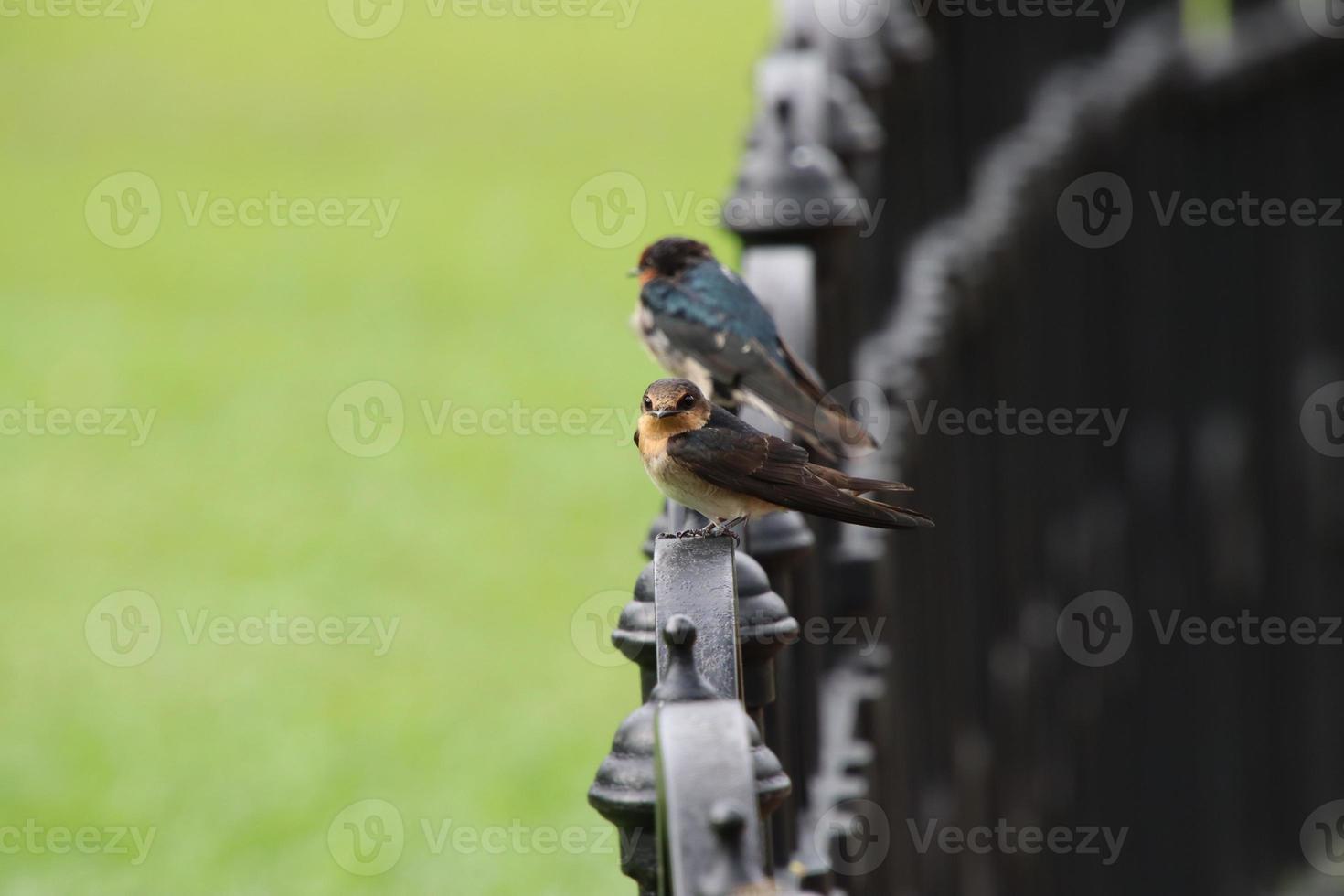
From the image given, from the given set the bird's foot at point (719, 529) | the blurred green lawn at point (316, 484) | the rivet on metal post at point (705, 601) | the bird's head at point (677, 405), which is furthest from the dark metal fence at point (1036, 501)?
the blurred green lawn at point (316, 484)

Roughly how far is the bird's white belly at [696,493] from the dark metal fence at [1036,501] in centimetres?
24

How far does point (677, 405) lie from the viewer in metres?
2.38

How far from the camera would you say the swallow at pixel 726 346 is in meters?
3.34

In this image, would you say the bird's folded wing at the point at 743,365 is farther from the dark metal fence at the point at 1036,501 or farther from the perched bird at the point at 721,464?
the perched bird at the point at 721,464

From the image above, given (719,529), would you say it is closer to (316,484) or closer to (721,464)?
(721,464)

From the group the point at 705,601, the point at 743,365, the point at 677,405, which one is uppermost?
the point at 743,365

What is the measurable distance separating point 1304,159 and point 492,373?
7.81 m

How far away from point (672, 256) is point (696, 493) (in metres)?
1.44

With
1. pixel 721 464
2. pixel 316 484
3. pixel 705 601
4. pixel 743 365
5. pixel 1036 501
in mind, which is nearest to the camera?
pixel 705 601

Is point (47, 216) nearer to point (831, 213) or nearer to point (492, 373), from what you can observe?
point (492, 373)

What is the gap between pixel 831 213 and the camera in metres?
3.43

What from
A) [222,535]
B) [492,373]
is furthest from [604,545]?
[492,373]

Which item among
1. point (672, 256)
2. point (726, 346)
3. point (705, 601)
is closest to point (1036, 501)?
point (672, 256)

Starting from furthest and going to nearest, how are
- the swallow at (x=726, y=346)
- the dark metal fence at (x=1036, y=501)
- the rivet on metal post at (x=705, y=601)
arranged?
the swallow at (x=726, y=346)
the dark metal fence at (x=1036, y=501)
the rivet on metal post at (x=705, y=601)
